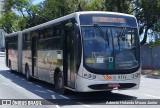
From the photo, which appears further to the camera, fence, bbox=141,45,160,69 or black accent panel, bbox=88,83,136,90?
fence, bbox=141,45,160,69

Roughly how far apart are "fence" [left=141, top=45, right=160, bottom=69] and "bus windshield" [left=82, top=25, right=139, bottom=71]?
2271 centimetres

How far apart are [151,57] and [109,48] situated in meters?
24.0

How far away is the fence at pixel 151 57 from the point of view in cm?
3546

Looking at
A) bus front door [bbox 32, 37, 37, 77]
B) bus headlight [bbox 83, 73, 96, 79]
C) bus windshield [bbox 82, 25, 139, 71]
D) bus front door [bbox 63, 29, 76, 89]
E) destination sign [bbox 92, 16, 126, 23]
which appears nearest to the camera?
bus headlight [bbox 83, 73, 96, 79]

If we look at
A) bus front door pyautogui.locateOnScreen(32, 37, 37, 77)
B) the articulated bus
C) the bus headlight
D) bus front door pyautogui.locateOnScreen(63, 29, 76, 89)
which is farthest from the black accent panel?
bus front door pyautogui.locateOnScreen(32, 37, 37, 77)

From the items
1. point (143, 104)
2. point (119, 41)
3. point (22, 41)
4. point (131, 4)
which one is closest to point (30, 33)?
point (22, 41)

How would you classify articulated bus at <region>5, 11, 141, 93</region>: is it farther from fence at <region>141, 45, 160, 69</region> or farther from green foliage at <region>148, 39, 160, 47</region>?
fence at <region>141, 45, 160, 69</region>

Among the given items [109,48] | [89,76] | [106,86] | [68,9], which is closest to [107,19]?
[109,48]

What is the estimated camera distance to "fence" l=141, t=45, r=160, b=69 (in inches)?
1396

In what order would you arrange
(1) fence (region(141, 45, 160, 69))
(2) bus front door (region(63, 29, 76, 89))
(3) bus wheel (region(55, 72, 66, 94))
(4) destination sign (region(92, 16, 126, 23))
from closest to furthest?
1. (4) destination sign (region(92, 16, 126, 23))
2. (2) bus front door (region(63, 29, 76, 89))
3. (3) bus wheel (region(55, 72, 66, 94))
4. (1) fence (region(141, 45, 160, 69))

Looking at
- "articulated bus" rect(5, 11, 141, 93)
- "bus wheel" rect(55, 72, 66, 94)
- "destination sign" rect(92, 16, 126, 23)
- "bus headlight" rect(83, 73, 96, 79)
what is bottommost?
"bus wheel" rect(55, 72, 66, 94)

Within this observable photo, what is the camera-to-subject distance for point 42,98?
13648 mm

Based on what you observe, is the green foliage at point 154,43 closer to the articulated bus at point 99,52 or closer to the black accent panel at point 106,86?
A: the articulated bus at point 99,52

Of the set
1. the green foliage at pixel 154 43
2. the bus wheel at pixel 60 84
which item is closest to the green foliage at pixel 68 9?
the green foliage at pixel 154 43
